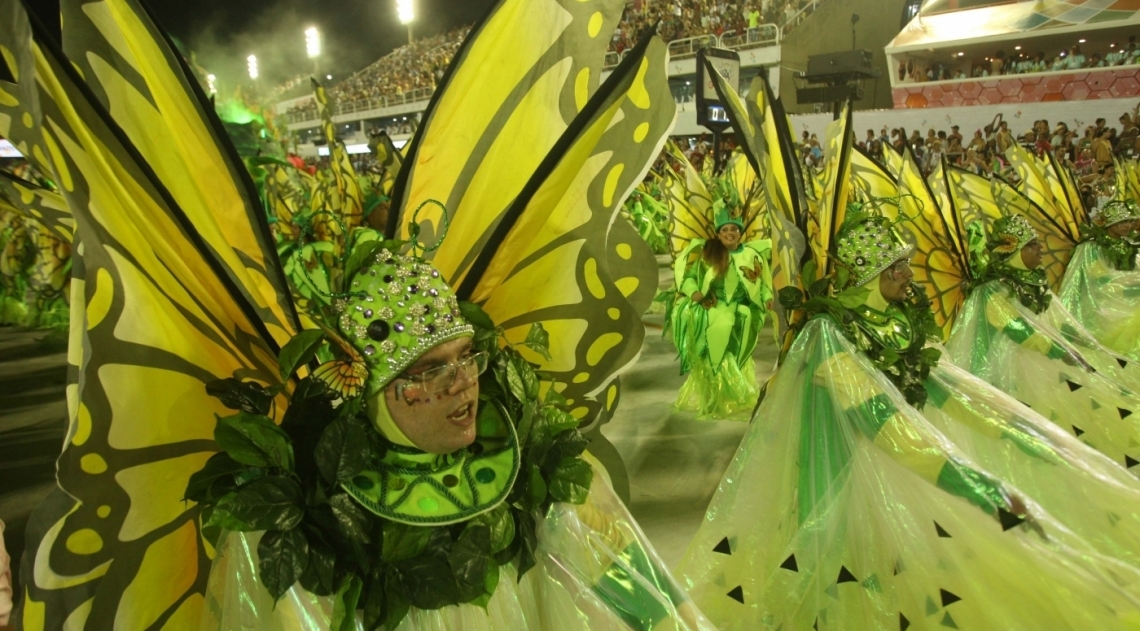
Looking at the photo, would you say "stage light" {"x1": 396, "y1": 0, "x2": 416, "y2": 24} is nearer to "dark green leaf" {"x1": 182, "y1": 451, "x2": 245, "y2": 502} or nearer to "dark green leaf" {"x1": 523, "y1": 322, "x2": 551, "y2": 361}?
"dark green leaf" {"x1": 523, "y1": 322, "x2": 551, "y2": 361}

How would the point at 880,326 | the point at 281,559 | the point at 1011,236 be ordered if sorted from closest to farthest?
the point at 281,559 < the point at 880,326 < the point at 1011,236

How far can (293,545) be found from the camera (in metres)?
1.31

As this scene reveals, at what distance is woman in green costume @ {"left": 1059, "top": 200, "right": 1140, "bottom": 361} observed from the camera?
17.7 ft

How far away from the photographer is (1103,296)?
5645 millimetres

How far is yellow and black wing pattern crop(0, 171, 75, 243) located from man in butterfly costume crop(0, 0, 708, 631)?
0.39 metres

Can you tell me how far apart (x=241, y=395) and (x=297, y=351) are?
0.43ft

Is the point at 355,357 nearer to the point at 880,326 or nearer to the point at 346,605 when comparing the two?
Answer: the point at 346,605

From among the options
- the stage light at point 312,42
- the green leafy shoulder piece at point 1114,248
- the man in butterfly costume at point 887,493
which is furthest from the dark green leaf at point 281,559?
the stage light at point 312,42

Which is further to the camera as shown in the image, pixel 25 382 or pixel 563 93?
pixel 25 382

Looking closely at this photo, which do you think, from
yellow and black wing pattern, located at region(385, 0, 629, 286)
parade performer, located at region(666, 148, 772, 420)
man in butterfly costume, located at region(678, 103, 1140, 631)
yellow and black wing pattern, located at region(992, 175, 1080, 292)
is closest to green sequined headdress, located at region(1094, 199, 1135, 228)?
yellow and black wing pattern, located at region(992, 175, 1080, 292)

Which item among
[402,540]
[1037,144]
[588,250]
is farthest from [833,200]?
[1037,144]

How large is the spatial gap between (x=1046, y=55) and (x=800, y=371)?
12.3 metres

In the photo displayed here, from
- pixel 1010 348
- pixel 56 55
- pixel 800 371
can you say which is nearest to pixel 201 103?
pixel 56 55

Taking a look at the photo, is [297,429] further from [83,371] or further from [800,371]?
[800,371]
